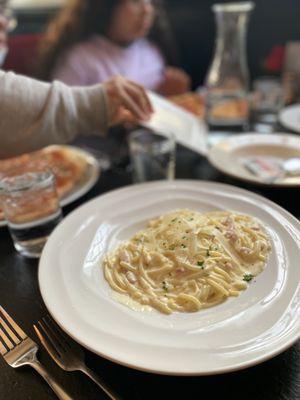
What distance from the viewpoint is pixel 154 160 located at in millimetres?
1283

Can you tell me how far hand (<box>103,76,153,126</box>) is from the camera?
1120 millimetres

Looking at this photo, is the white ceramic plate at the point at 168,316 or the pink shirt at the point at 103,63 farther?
the pink shirt at the point at 103,63

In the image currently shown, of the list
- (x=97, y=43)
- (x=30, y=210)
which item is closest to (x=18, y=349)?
(x=30, y=210)

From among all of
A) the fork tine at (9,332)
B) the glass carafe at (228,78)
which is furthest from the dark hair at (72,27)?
the fork tine at (9,332)

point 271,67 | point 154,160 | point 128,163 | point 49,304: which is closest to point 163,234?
point 49,304

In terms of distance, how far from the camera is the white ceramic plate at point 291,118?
1.62m

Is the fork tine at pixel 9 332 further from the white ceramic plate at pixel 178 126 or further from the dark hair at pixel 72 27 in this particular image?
the dark hair at pixel 72 27

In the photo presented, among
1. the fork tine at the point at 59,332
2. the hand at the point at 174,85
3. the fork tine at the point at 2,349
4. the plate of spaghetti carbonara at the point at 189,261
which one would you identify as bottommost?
the hand at the point at 174,85

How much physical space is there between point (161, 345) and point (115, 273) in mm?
246

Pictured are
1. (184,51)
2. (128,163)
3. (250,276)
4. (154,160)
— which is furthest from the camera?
(184,51)

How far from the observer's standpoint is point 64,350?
694mm

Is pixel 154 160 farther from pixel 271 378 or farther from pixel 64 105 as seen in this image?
pixel 271 378

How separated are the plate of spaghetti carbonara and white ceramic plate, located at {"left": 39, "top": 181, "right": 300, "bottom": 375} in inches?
1.1

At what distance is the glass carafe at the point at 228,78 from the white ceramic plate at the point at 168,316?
2.40ft
